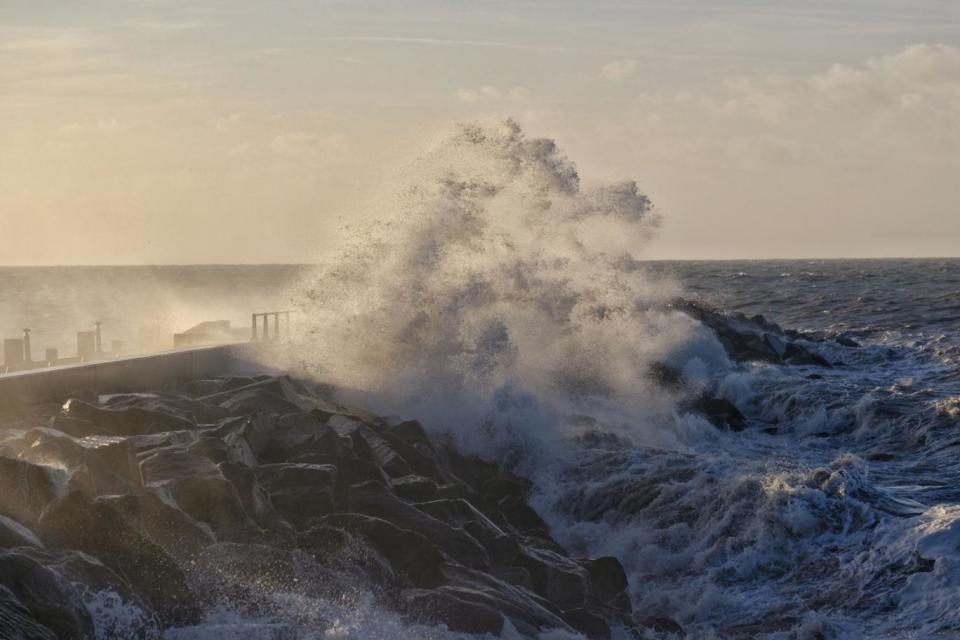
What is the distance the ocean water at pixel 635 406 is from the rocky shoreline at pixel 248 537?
40 cm

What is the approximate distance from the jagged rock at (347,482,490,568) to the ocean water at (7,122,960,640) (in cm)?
150

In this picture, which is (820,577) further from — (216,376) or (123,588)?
(216,376)

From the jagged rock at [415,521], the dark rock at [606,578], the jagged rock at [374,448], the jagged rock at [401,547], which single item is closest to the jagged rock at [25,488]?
the jagged rock at [401,547]

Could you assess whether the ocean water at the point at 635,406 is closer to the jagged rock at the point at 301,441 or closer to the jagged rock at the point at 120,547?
the jagged rock at the point at 120,547

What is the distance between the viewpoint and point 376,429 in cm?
1282

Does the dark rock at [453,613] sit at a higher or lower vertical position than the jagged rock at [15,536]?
lower

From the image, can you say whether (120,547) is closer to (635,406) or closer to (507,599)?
(507,599)

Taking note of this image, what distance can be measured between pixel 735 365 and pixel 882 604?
53.9 ft

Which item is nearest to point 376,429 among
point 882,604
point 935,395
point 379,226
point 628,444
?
point 628,444

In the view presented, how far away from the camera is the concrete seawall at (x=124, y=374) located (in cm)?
1142

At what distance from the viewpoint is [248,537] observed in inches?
340

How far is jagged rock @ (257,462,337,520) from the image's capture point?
9570 millimetres

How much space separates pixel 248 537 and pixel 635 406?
12189 millimetres

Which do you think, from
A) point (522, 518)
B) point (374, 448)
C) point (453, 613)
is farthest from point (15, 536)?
point (522, 518)
